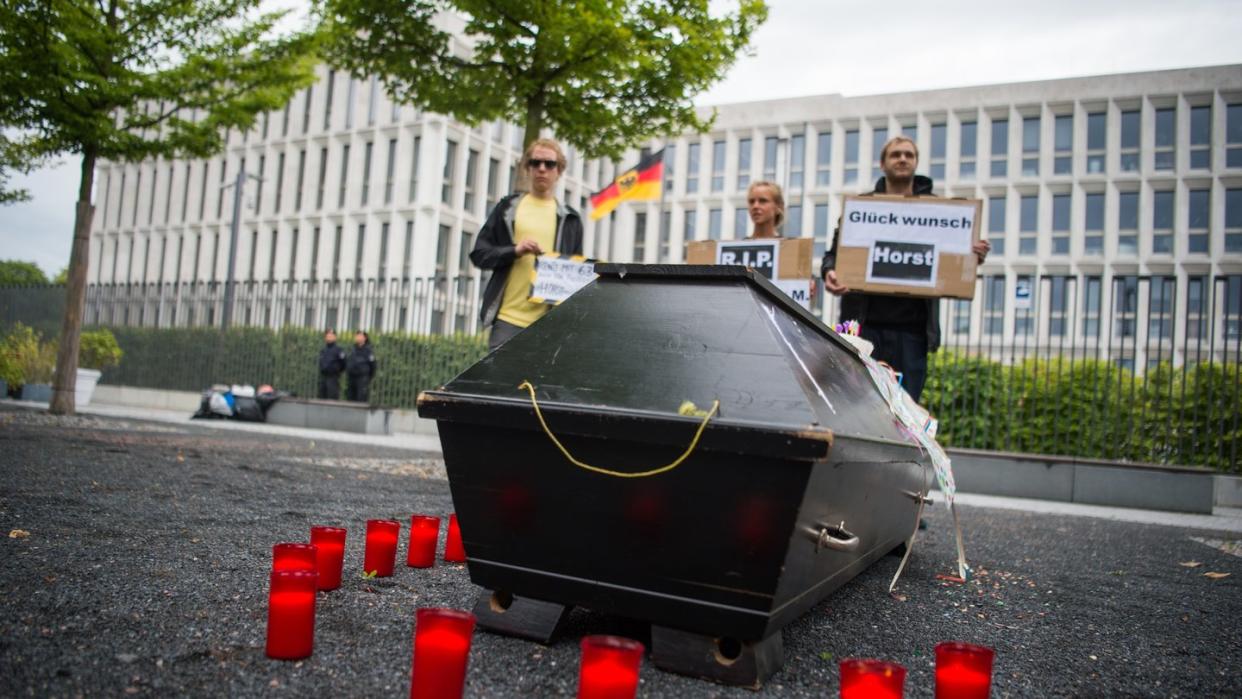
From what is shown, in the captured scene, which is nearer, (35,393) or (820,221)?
(35,393)

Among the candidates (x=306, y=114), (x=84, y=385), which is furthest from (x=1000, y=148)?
(x=84, y=385)

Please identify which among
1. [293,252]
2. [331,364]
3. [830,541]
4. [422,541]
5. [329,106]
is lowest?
[422,541]

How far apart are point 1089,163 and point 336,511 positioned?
38.6 metres

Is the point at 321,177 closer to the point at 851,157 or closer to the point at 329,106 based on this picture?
the point at 329,106

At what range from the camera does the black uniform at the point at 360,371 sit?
49.8 feet

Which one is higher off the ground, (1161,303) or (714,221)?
(714,221)

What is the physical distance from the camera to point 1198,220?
109ft

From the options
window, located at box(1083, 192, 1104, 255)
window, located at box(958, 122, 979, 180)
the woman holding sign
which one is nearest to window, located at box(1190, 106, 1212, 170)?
window, located at box(1083, 192, 1104, 255)

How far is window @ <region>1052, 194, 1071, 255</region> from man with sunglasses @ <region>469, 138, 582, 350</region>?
36.0 m

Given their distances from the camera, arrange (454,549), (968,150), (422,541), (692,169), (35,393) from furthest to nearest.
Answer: (692,169) < (968,150) < (35,393) < (454,549) < (422,541)

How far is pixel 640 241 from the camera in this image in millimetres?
43031

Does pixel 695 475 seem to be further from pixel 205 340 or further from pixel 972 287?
pixel 205 340

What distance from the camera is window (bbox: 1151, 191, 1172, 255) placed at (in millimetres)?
33469

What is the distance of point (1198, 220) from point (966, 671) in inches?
1555
